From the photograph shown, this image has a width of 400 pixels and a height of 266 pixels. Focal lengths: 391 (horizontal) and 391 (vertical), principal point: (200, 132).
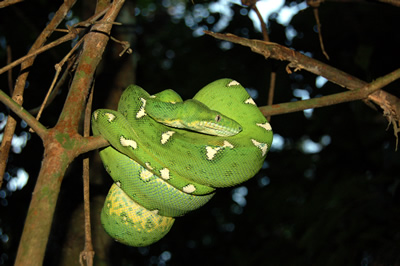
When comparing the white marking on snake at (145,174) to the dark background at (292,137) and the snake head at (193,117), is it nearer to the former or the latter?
the snake head at (193,117)

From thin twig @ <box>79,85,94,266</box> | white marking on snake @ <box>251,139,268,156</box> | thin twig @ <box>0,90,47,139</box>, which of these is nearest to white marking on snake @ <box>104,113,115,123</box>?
thin twig @ <box>79,85,94,266</box>

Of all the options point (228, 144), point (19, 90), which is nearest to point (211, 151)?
point (228, 144)

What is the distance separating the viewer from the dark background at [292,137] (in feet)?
11.8

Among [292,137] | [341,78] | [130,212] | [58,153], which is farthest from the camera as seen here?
[292,137]

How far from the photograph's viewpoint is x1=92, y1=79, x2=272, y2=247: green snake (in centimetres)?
216

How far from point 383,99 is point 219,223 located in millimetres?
4578

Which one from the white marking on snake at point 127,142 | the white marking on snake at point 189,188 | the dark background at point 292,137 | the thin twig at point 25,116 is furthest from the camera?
the dark background at point 292,137

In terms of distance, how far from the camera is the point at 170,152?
2.16m

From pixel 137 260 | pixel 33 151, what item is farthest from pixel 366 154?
pixel 137 260

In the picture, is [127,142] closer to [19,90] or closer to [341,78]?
[19,90]

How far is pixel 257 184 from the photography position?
612 cm

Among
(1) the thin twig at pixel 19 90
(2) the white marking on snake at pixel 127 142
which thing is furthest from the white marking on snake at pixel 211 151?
(1) the thin twig at pixel 19 90

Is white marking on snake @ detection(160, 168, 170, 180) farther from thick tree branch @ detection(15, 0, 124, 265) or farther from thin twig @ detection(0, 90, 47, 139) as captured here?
thin twig @ detection(0, 90, 47, 139)

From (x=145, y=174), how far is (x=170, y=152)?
275 mm
